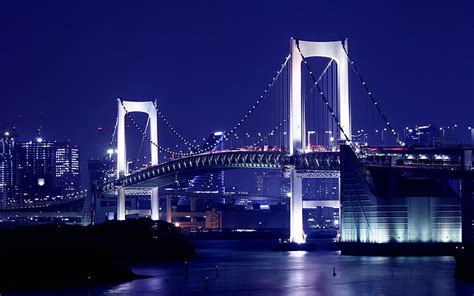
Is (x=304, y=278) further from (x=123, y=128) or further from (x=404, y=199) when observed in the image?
(x=123, y=128)

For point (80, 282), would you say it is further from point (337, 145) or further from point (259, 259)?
point (337, 145)

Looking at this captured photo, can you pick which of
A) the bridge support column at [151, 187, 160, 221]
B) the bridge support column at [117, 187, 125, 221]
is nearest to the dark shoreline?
the bridge support column at [117, 187, 125, 221]

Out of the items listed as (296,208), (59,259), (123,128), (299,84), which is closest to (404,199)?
(296,208)

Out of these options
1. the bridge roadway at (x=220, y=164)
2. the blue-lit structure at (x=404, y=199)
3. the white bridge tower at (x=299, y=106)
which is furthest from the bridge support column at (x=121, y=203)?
the blue-lit structure at (x=404, y=199)

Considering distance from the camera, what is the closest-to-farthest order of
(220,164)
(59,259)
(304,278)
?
(59,259), (304,278), (220,164)

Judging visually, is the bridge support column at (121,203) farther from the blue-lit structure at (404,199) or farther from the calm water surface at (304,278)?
the blue-lit structure at (404,199)

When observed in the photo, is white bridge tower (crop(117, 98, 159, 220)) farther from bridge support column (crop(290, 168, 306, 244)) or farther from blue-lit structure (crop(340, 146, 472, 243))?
blue-lit structure (crop(340, 146, 472, 243))

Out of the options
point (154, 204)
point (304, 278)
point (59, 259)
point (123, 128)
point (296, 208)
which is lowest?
point (304, 278)
